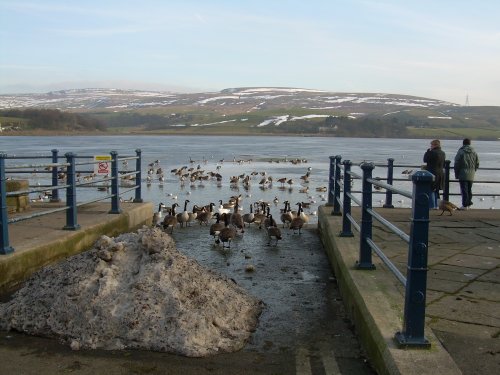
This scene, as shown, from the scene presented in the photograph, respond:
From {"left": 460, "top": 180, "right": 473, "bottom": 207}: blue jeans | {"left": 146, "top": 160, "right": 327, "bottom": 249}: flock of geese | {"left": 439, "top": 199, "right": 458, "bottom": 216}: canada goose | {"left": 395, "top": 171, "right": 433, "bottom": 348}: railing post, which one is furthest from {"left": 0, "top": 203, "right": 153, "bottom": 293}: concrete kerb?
{"left": 460, "top": 180, "right": 473, "bottom": 207}: blue jeans

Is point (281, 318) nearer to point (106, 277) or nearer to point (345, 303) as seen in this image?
point (345, 303)

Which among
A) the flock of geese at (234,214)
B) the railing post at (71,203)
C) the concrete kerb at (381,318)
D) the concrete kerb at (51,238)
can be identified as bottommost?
the flock of geese at (234,214)

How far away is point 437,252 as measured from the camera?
7.37 m

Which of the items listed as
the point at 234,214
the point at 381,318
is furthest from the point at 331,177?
the point at 381,318

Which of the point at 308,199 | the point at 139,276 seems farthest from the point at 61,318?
the point at 308,199

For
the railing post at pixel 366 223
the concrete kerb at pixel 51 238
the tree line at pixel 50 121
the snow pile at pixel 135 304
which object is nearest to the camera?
the snow pile at pixel 135 304

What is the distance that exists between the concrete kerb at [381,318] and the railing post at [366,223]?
0.39 ft

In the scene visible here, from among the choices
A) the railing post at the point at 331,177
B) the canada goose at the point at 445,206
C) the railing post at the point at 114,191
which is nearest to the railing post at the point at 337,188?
the railing post at the point at 331,177

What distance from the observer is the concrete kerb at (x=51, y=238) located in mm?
6344

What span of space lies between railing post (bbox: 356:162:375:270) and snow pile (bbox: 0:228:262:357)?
1.33m

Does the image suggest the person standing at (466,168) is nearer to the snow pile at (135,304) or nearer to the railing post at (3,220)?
the snow pile at (135,304)

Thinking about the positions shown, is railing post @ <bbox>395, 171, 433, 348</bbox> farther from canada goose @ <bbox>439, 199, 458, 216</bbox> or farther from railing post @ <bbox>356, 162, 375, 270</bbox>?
canada goose @ <bbox>439, 199, 458, 216</bbox>

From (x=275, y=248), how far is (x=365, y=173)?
3742mm

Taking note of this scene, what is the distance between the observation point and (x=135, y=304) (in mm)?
4824
